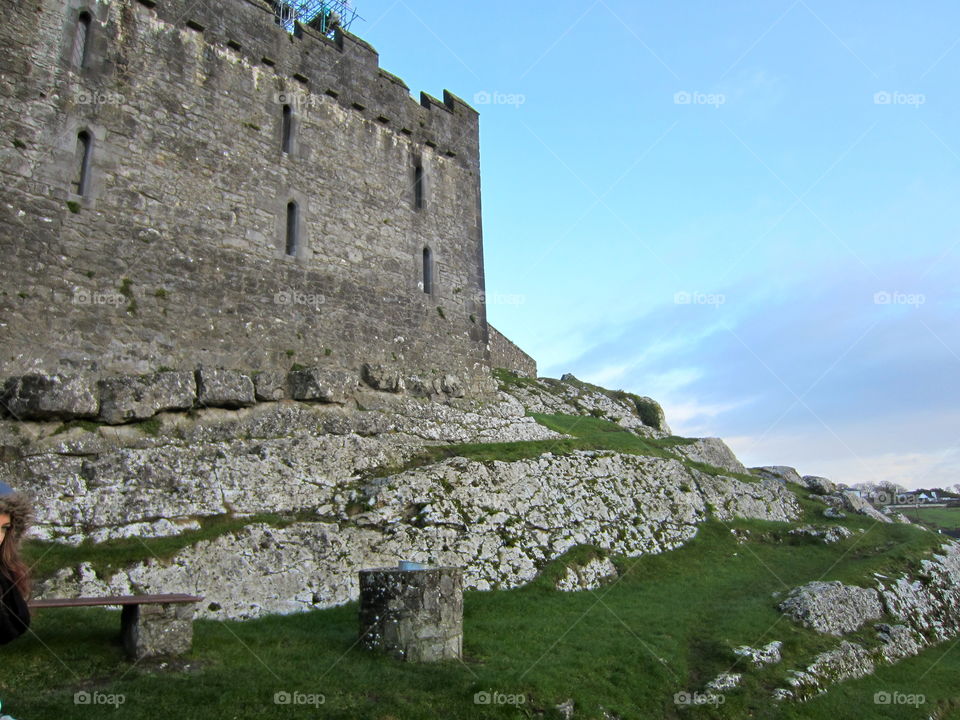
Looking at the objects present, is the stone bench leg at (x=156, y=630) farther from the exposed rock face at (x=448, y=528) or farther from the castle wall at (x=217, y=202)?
the castle wall at (x=217, y=202)

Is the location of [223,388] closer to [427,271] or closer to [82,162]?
[82,162]

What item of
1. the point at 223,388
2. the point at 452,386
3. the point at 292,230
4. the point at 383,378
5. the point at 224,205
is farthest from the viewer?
the point at 452,386

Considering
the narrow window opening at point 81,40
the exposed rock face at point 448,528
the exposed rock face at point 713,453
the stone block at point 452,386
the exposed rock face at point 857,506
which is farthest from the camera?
the exposed rock face at point 713,453

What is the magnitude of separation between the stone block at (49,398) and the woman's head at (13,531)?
12681 mm

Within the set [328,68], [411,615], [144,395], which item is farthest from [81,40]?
[411,615]

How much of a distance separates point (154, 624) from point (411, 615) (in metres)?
3.86

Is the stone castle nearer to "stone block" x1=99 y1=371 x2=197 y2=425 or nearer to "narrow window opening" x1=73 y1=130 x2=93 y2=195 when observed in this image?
"narrow window opening" x1=73 y1=130 x2=93 y2=195

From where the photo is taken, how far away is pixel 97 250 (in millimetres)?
17938

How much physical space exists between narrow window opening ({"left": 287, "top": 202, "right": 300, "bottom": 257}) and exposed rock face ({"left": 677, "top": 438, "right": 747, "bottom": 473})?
18.9 metres

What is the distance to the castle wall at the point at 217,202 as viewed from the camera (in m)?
17.3

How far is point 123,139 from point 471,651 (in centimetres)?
1602

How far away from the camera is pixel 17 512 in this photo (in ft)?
15.6

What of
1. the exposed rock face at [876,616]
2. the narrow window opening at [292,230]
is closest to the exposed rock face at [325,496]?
the narrow window opening at [292,230]

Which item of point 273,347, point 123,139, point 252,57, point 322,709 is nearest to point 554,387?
point 273,347
